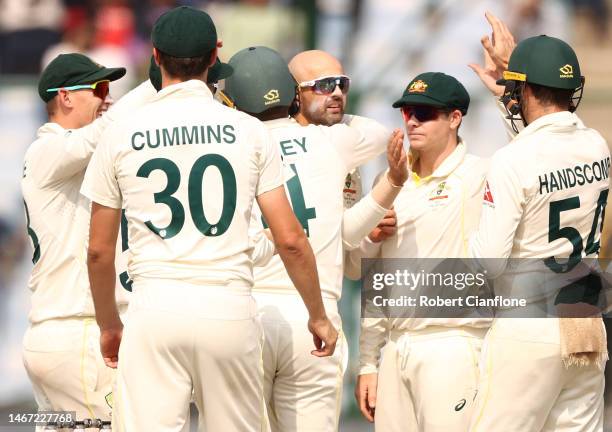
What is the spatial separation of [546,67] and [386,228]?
1.28 metres

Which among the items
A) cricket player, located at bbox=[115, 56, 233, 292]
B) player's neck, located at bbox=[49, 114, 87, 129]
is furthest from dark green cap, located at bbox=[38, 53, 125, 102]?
cricket player, located at bbox=[115, 56, 233, 292]

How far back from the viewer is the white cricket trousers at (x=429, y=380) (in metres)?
6.59

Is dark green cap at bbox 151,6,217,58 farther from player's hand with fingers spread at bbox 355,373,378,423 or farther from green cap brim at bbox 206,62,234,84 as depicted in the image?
player's hand with fingers spread at bbox 355,373,378,423

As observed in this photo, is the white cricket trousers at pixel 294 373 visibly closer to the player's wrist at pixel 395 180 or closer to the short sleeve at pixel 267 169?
the player's wrist at pixel 395 180

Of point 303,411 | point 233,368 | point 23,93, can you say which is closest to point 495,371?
point 303,411

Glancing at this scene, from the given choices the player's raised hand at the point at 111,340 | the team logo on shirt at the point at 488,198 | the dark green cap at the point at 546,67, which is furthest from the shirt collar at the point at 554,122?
the player's raised hand at the point at 111,340

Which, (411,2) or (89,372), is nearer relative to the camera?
(89,372)

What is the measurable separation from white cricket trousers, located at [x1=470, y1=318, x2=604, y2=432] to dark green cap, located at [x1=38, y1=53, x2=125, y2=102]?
2499 mm

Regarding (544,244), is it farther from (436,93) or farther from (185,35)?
(185,35)

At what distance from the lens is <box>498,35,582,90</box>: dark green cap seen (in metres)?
6.18

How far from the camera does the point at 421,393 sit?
6.66 metres

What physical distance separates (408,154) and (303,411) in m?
1.58

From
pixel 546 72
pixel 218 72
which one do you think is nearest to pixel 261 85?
pixel 218 72

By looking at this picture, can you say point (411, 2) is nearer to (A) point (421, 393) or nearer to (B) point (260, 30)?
(B) point (260, 30)
